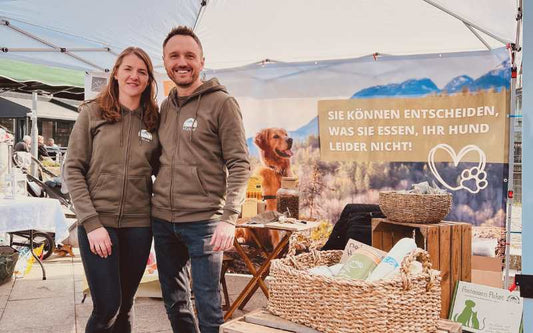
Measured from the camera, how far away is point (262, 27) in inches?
169

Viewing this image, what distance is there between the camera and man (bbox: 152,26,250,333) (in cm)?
213

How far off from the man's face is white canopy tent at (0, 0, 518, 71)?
1.78 m

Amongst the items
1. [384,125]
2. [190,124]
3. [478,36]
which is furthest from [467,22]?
[190,124]

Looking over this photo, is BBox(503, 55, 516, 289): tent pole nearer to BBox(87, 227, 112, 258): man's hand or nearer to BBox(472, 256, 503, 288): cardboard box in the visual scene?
BBox(472, 256, 503, 288): cardboard box

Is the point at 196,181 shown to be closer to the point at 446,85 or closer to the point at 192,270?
the point at 192,270

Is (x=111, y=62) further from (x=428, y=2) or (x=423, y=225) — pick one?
(x=423, y=225)

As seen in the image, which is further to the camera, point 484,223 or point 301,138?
point 301,138

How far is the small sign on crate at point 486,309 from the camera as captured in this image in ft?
10.00

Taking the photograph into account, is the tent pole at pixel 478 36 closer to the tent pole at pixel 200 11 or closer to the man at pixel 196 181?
the tent pole at pixel 200 11

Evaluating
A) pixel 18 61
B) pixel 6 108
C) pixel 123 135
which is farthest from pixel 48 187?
pixel 6 108

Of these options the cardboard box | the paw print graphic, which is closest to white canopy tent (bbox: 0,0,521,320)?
the paw print graphic

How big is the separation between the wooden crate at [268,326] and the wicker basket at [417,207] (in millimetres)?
1133

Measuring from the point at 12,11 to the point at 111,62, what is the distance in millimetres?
1200

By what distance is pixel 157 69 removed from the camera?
503cm
